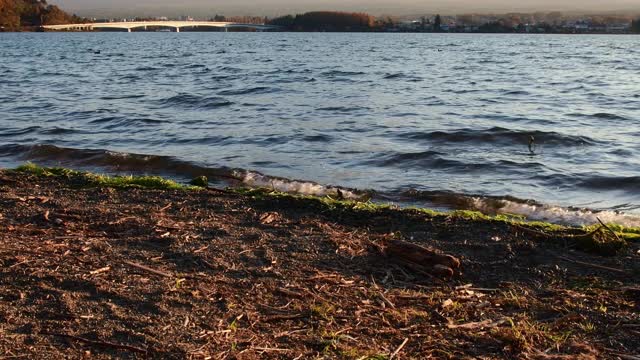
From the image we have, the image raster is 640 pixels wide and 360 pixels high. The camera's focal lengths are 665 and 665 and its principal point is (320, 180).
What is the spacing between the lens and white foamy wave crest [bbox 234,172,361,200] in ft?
27.9

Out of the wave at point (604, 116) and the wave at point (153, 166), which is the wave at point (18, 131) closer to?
the wave at point (153, 166)

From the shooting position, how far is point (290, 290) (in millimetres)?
3910

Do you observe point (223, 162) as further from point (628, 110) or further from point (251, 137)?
point (628, 110)

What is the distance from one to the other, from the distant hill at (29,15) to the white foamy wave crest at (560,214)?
495 ft

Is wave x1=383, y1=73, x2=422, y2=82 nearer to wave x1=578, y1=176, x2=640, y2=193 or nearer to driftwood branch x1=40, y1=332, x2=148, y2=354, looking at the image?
wave x1=578, y1=176, x2=640, y2=193

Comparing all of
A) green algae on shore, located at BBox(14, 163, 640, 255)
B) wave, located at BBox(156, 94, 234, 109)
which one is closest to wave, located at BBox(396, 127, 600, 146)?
green algae on shore, located at BBox(14, 163, 640, 255)

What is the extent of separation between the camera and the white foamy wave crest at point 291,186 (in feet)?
27.9

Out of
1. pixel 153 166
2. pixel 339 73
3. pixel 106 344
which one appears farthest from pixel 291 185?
pixel 339 73

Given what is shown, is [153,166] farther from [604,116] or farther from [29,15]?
[29,15]

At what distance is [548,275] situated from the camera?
443 cm

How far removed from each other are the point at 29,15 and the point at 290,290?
6633 inches

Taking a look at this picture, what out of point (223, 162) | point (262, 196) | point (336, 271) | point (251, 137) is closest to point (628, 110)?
point (251, 137)

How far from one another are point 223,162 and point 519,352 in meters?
7.96

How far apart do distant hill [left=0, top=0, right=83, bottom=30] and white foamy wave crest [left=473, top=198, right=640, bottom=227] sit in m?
151
